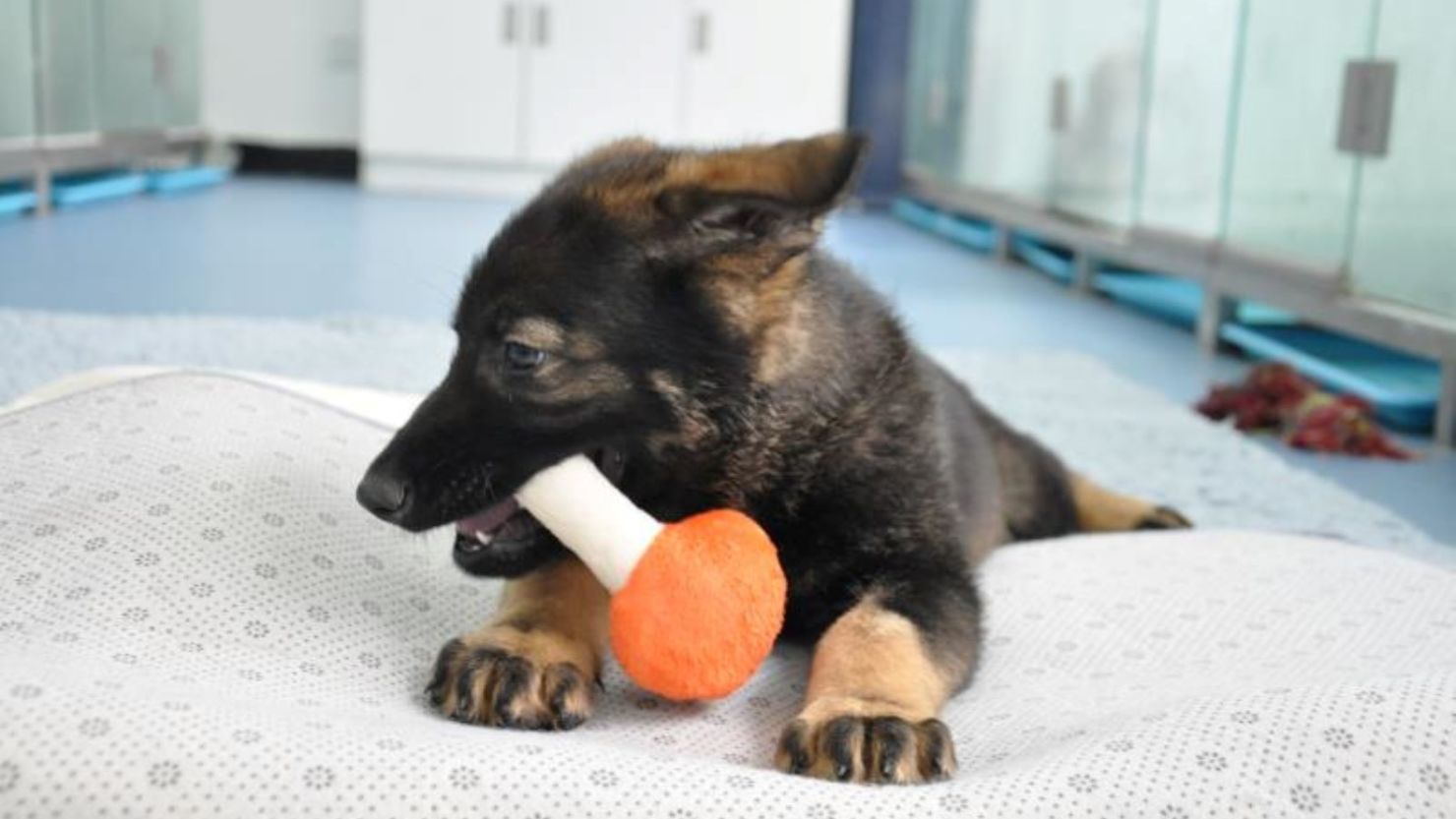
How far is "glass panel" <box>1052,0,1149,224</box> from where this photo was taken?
6.80 m

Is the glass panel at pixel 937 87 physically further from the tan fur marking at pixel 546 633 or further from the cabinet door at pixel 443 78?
the tan fur marking at pixel 546 633

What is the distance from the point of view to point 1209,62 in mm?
6020

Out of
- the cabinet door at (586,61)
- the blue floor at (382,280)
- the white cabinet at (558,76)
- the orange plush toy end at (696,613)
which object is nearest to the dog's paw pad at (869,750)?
the orange plush toy end at (696,613)

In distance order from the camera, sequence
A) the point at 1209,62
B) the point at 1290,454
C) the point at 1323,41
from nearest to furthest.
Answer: the point at 1290,454
the point at 1323,41
the point at 1209,62

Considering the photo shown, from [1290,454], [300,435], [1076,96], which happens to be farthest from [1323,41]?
[300,435]

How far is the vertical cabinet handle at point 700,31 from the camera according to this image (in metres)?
10.7

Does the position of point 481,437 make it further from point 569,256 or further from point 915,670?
point 915,670

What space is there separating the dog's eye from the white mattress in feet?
1.13

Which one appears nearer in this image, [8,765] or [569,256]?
[8,765]

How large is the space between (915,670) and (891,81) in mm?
10121

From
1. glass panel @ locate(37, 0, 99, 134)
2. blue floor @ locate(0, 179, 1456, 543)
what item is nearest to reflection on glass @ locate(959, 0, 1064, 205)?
blue floor @ locate(0, 179, 1456, 543)

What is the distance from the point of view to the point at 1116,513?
2961 millimetres

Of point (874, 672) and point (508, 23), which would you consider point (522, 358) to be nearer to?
point (874, 672)

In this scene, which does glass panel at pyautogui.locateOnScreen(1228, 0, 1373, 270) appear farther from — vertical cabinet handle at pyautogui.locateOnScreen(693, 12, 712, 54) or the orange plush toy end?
vertical cabinet handle at pyautogui.locateOnScreen(693, 12, 712, 54)
